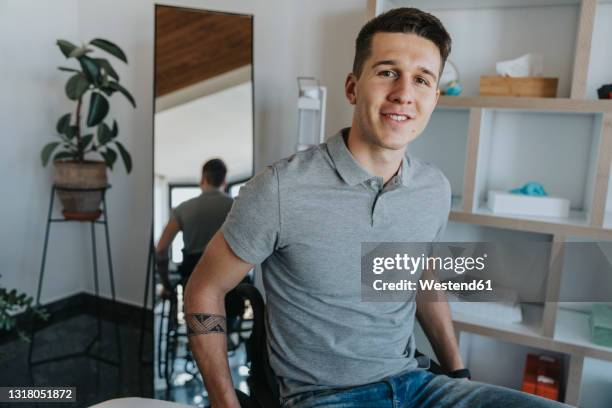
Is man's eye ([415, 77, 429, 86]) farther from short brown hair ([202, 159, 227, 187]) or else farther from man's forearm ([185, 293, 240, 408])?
short brown hair ([202, 159, 227, 187])

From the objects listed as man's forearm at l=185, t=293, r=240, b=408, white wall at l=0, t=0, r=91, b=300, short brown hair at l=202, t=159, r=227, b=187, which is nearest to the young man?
man's forearm at l=185, t=293, r=240, b=408

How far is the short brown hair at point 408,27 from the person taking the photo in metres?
1.21

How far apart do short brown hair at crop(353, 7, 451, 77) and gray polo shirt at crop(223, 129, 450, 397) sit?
263 millimetres

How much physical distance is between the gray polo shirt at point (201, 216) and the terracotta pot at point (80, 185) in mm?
479

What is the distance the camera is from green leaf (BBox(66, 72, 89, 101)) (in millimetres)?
2412

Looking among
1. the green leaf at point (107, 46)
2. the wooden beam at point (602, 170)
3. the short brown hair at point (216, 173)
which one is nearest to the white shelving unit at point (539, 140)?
the wooden beam at point (602, 170)

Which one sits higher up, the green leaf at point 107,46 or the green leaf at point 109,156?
the green leaf at point 107,46

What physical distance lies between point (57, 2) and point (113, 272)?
64.1 inches

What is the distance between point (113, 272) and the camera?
3225mm

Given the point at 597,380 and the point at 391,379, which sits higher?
the point at 391,379

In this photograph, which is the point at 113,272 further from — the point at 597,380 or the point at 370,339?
the point at 597,380

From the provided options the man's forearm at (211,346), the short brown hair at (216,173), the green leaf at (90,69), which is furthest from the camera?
the short brown hair at (216,173)

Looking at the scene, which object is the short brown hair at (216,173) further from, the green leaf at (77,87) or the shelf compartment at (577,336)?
the shelf compartment at (577,336)

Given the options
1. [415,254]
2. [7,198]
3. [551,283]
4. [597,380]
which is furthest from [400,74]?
[7,198]
